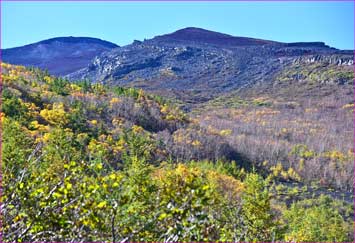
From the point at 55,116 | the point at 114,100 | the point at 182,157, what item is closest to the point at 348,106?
the point at 114,100

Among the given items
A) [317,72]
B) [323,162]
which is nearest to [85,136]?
[323,162]

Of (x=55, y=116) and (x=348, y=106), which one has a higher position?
(x=55, y=116)

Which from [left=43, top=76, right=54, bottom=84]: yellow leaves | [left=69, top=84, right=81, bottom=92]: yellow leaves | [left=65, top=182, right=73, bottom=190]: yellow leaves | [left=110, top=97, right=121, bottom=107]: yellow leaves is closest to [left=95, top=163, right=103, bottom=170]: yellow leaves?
[left=65, top=182, right=73, bottom=190]: yellow leaves

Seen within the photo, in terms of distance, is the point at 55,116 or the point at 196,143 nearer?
the point at 55,116

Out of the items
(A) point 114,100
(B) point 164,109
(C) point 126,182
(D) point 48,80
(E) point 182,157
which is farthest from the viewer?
(B) point 164,109

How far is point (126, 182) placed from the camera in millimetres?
5844

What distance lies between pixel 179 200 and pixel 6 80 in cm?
6472

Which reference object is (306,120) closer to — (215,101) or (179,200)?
(215,101)

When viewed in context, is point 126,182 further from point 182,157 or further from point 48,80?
point 48,80

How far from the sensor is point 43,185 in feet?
19.2

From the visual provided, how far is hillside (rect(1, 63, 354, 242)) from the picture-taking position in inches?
205

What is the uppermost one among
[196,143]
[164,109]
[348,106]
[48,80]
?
[48,80]

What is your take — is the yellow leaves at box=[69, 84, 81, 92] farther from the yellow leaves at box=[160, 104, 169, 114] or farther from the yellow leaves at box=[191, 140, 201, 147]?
the yellow leaves at box=[191, 140, 201, 147]

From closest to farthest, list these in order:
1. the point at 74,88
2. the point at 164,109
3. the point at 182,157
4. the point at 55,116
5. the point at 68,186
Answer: the point at 68,186 < the point at 55,116 < the point at 182,157 < the point at 74,88 < the point at 164,109
